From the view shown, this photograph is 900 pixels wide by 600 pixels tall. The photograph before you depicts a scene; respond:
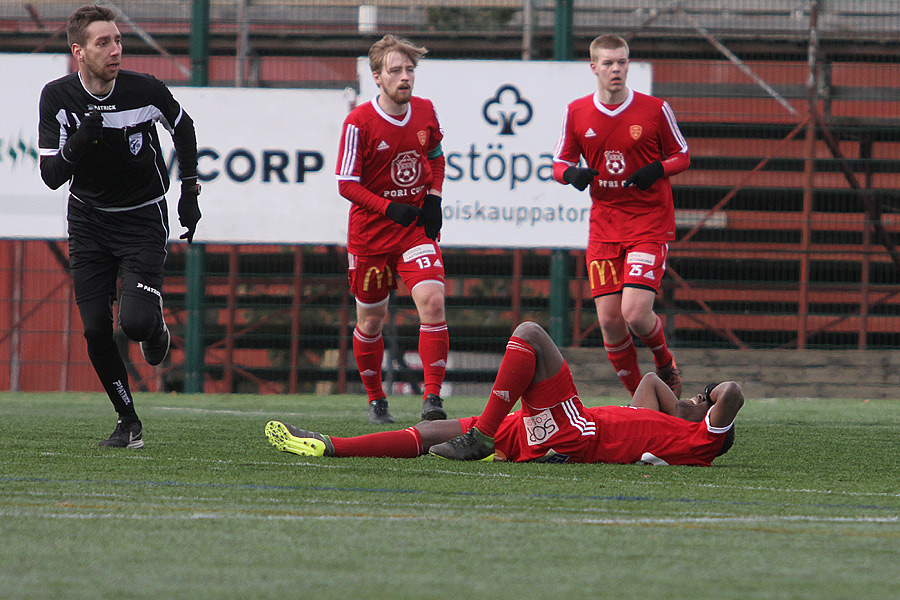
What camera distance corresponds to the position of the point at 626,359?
6863 mm

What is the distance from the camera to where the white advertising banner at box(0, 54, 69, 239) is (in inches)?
428

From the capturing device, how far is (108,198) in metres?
5.25

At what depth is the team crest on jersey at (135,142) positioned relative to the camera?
17.0ft

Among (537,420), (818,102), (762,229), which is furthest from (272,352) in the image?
(537,420)

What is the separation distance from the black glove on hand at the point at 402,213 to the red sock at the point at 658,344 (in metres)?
1.37

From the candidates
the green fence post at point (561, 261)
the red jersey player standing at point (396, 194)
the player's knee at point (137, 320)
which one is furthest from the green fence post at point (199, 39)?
the player's knee at point (137, 320)

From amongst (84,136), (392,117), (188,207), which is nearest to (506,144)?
(392,117)

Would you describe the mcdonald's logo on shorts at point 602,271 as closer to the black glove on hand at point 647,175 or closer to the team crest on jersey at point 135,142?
the black glove on hand at point 647,175

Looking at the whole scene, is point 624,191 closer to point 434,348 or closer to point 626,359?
point 626,359

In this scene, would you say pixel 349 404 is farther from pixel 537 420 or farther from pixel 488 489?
pixel 488 489

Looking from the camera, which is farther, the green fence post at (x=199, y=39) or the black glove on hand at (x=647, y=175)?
the green fence post at (x=199, y=39)

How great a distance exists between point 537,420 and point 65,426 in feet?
10.4

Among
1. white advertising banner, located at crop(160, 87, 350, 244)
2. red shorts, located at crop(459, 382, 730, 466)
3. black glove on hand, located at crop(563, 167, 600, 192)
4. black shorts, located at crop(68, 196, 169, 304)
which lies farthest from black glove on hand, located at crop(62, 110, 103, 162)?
white advertising banner, located at crop(160, 87, 350, 244)

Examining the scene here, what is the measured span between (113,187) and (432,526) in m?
2.69
